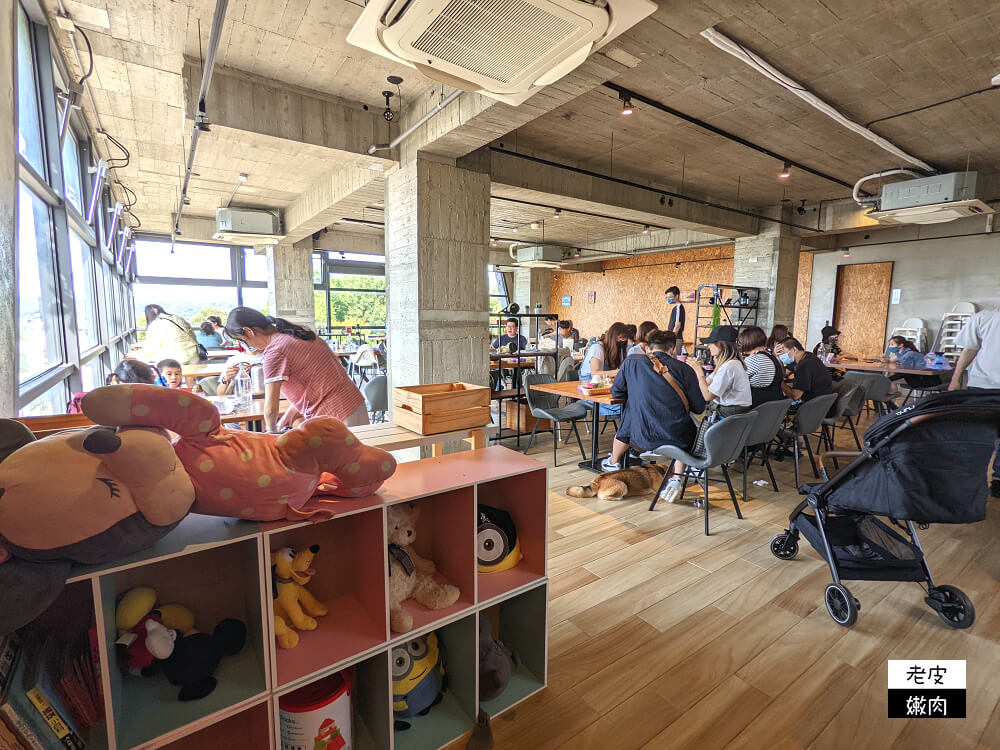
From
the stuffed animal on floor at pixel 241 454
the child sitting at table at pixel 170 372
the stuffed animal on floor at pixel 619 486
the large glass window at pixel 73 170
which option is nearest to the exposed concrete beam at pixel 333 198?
the large glass window at pixel 73 170

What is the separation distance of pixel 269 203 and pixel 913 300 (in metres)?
12.5

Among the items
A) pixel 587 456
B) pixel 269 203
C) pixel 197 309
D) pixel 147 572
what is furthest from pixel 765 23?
pixel 197 309

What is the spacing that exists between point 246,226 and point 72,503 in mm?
8046

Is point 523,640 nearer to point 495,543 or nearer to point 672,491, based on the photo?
point 495,543

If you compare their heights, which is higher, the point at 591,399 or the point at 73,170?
the point at 73,170

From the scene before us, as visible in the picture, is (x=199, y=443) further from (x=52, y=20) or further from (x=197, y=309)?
(x=197, y=309)

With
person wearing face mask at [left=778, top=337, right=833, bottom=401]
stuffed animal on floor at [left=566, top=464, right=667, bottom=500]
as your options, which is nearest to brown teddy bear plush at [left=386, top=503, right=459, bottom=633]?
stuffed animal on floor at [left=566, top=464, right=667, bottom=500]

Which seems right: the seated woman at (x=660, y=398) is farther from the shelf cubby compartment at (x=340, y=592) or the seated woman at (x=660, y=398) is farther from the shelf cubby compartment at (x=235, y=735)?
the shelf cubby compartment at (x=235, y=735)

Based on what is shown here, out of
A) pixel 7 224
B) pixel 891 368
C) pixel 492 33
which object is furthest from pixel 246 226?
pixel 891 368

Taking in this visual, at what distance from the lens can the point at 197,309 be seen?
10734 mm

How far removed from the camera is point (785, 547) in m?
2.88

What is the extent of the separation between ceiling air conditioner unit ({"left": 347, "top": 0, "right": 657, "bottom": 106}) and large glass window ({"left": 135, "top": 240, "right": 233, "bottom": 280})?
992 centimetres

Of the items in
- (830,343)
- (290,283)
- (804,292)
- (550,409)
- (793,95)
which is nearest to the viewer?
(793,95)

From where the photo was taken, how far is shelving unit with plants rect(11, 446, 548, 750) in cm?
122
